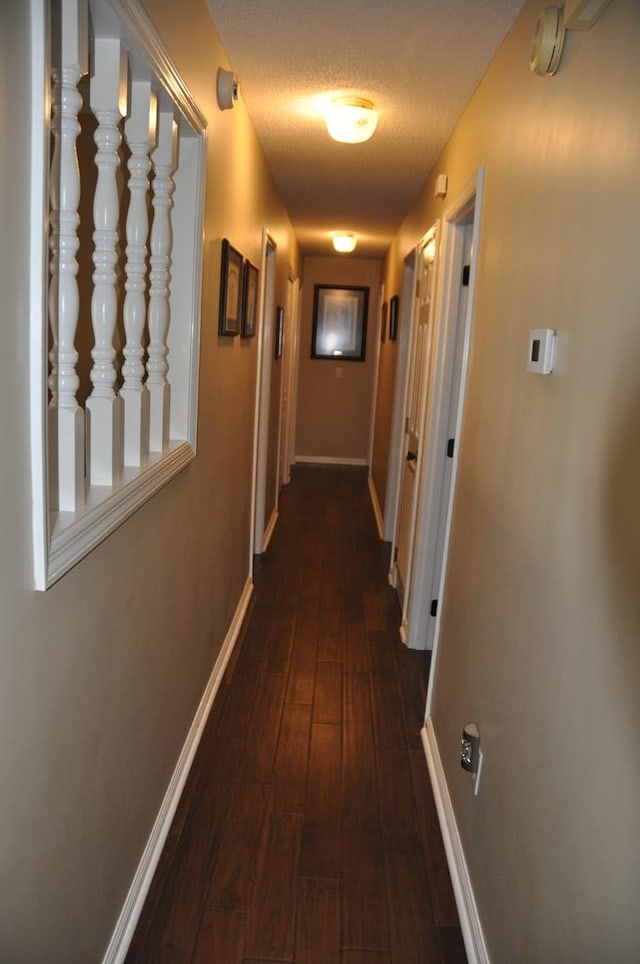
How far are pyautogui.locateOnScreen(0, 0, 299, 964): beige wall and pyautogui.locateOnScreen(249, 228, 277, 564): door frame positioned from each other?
1.12m

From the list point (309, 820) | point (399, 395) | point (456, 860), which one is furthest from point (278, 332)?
point (456, 860)

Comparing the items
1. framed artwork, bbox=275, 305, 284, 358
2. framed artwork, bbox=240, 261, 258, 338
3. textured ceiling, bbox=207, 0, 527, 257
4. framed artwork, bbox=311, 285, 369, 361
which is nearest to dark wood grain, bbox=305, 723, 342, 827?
framed artwork, bbox=240, 261, 258, 338

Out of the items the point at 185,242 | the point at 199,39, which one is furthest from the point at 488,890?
the point at 199,39

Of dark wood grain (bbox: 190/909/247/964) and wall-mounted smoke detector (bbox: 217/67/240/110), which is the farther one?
wall-mounted smoke detector (bbox: 217/67/240/110)

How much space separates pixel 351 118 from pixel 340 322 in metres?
5.40

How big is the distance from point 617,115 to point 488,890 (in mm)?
1638

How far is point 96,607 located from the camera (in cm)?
138

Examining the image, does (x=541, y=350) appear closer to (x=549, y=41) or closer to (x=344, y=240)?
(x=549, y=41)

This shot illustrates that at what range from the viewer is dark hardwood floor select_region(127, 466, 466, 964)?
5.72 feet

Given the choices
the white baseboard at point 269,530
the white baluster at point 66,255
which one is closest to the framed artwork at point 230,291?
the white baluster at point 66,255

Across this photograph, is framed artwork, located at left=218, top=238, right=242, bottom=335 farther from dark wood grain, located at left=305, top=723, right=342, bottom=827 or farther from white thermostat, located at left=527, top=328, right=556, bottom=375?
dark wood grain, located at left=305, top=723, right=342, bottom=827

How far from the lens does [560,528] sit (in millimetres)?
1279

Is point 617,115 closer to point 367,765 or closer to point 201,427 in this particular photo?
point 201,427

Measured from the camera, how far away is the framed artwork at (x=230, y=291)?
2506 mm
